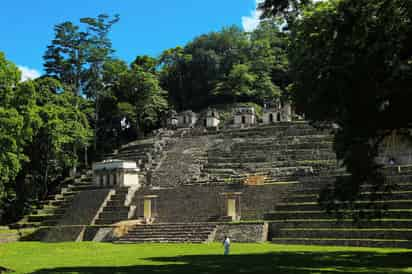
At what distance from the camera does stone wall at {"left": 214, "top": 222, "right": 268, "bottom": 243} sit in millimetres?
30469

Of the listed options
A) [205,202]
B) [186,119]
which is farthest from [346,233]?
[186,119]

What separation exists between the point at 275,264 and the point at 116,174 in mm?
27462

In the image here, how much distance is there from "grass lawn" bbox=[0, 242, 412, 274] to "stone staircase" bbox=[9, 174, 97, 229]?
49.2 feet

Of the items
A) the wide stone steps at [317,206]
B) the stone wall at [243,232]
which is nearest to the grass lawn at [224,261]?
the stone wall at [243,232]

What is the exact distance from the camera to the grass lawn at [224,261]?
17906 millimetres

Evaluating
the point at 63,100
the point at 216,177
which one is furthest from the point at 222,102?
the point at 216,177

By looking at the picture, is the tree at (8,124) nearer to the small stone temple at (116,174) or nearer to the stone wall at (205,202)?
the small stone temple at (116,174)

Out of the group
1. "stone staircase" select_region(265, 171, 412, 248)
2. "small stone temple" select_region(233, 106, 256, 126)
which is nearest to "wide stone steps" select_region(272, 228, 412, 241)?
"stone staircase" select_region(265, 171, 412, 248)

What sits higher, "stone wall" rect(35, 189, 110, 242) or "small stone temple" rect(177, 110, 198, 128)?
"small stone temple" rect(177, 110, 198, 128)

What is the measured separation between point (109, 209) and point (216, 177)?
28.0 ft

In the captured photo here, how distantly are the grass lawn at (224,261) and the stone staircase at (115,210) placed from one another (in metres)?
9.29

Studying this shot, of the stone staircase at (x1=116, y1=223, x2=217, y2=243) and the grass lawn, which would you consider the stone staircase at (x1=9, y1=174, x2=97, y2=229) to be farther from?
the grass lawn

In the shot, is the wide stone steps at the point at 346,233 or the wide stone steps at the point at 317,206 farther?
the wide stone steps at the point at 317,206

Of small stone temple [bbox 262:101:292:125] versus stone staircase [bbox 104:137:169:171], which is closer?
stone staircase [bbox 104:137:169:171]
